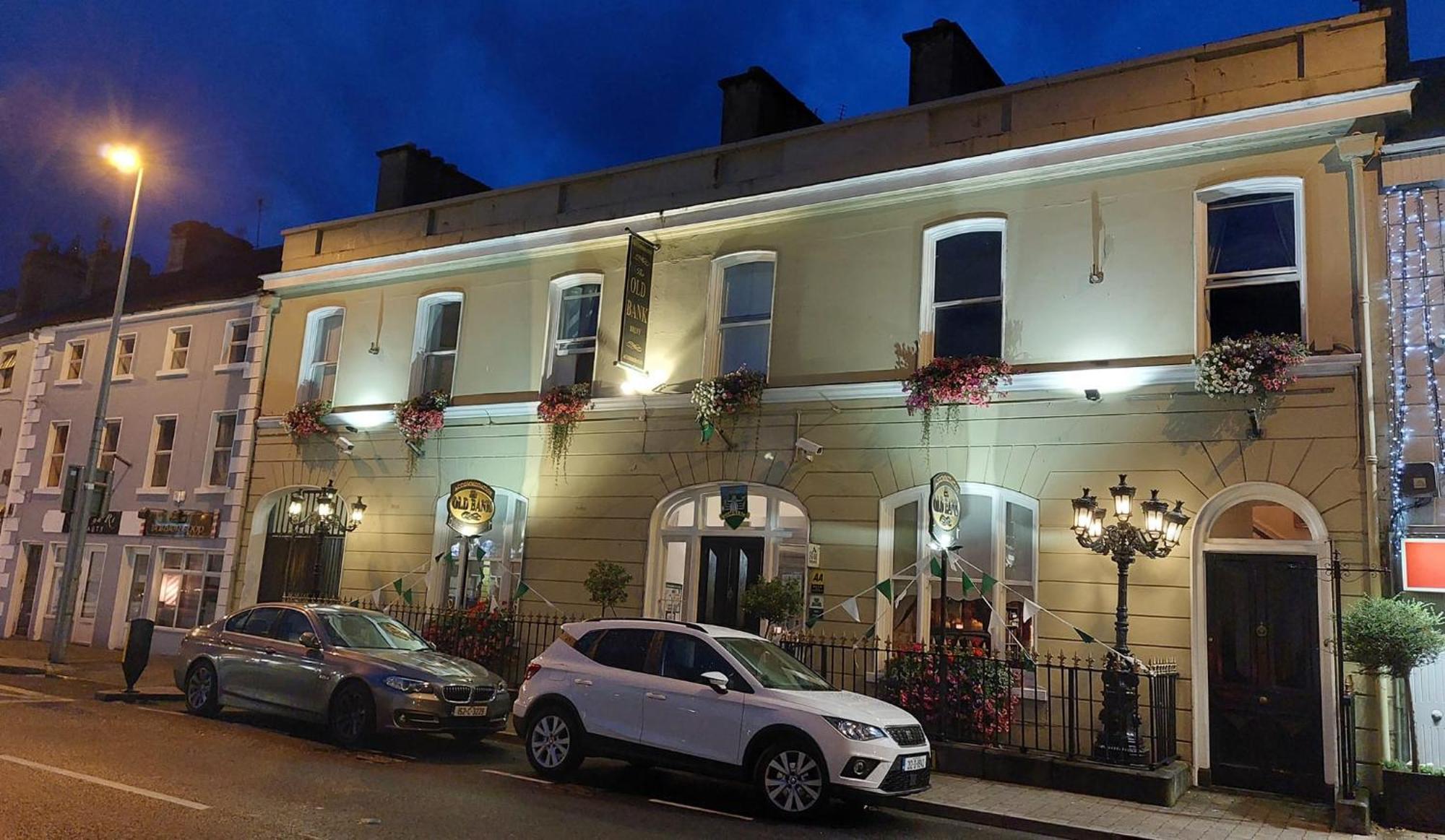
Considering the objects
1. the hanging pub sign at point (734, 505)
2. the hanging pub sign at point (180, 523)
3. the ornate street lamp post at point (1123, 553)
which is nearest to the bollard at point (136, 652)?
the hanging pub sign at point (180, 523)

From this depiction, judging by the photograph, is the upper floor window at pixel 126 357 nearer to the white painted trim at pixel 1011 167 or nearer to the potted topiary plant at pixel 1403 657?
the white painted trim at pixel 1011 167

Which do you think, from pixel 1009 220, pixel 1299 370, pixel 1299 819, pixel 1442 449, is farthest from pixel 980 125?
pixel 1299 819

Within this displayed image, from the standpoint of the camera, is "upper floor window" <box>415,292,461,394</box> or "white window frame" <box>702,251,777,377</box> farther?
"upper floor window" <box>415,292,461,394</box>

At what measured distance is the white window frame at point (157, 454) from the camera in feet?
75.9

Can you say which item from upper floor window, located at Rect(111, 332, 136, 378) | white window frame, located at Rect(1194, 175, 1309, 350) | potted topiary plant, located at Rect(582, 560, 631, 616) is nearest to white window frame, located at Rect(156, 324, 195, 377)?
upper floor window, located at Rect(111, 332, 136, 378)

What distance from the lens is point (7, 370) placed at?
27719 mm

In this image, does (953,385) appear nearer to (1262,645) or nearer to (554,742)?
(1262,645)

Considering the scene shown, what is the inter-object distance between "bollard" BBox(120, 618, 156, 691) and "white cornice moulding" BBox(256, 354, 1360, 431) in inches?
224

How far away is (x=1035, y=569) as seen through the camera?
13117 millimetres

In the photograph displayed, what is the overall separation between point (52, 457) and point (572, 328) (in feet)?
52.0

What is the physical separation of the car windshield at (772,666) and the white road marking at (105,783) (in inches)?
186

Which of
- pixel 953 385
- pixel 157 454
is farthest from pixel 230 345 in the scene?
pixel 953 385

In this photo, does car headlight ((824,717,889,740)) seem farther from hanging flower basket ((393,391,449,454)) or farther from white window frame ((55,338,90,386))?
white window frame ((55,338,90,386))

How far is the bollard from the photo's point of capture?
15039mm
